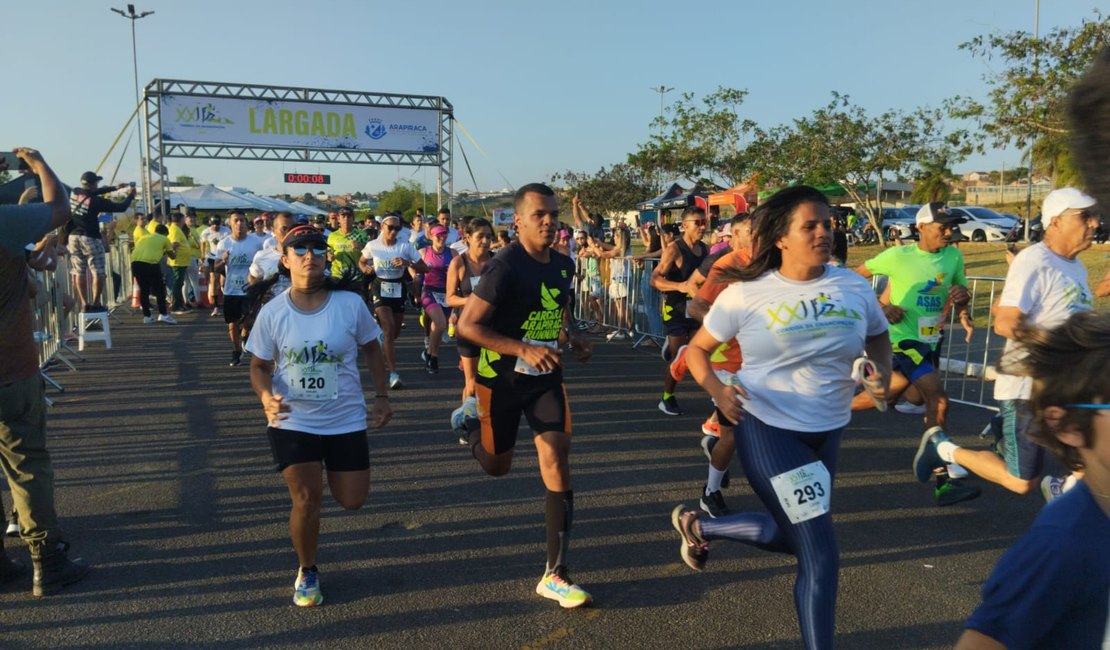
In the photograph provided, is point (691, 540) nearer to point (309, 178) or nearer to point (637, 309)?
point (637, 309)

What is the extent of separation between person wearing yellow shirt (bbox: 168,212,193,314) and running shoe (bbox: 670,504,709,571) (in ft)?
50.0

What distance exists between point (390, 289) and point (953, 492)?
21.5ft

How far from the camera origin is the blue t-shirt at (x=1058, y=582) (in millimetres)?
1500

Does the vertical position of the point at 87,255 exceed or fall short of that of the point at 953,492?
it exceeds it

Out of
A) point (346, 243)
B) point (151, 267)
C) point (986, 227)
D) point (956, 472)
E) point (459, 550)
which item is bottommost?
point (459, 550)

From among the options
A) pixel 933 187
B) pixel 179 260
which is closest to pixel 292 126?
pixel 179 260

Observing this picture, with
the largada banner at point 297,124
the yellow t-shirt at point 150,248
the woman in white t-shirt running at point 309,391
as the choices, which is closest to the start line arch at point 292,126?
the largada banner at point 297,124

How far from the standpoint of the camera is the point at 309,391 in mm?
4008

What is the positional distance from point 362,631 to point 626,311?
1036cm

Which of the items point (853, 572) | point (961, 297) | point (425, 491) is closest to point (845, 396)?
point (853, 572)

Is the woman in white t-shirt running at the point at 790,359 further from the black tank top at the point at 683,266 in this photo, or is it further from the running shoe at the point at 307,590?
the black tank top at the point at 683,266

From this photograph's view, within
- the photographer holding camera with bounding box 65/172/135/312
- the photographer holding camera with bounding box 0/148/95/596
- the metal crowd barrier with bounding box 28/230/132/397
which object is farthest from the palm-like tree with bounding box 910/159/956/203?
the photographer holding camera with bounding box 0/148/95/596

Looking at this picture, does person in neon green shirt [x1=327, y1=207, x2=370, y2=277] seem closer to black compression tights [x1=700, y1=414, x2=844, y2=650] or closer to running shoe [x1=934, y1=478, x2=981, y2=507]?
running shoe [x1=934, y1=478, x2=981, y2=507]

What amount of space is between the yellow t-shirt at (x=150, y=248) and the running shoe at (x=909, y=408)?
12162 mm
